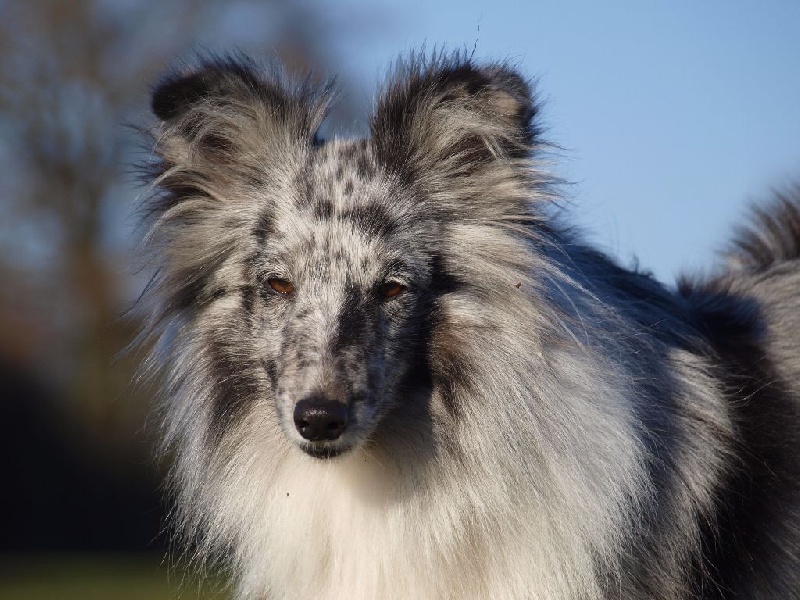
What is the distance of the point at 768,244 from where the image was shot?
6.29 m

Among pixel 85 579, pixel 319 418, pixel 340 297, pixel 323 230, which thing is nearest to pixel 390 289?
pixel 340 297

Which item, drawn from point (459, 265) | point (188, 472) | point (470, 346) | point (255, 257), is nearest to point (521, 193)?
point (459, 265)

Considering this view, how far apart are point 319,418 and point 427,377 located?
63cm

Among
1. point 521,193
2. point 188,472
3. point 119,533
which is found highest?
point 521,193

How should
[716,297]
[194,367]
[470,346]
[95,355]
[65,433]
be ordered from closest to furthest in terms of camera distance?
[470,346] → [194,367] → [716,297] → [65,433] → [95,355]

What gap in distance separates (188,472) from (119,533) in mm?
13272

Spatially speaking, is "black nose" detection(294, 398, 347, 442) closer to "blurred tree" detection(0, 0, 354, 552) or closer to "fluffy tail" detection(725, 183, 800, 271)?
"fluffy tail" detection(725, 183, 800, 271)

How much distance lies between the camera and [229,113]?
4.71 m

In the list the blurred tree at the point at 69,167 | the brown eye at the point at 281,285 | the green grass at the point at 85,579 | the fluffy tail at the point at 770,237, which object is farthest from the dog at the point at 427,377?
the blurred tree at the point at 69,167

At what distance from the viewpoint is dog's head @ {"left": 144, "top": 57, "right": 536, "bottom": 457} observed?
13.4 ft

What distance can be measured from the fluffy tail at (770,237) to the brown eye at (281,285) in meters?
3.10

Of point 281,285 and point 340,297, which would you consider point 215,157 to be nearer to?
point 281,285

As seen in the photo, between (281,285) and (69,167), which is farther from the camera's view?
(69,167)

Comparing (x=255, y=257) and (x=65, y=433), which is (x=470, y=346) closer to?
(x=255, y=257)
